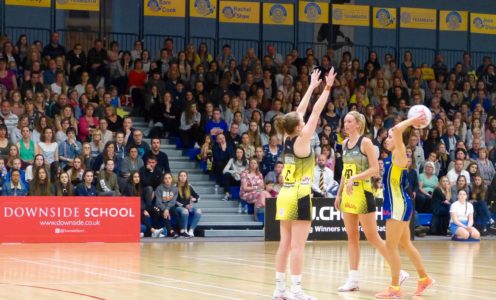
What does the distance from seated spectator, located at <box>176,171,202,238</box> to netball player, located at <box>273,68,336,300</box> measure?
442 inches

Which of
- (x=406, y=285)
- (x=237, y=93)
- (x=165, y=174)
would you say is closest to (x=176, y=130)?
(x=237, y=93)

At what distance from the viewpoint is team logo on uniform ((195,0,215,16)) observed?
29.5m

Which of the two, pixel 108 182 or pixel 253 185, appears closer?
pixel 108 182

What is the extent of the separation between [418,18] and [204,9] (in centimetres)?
715

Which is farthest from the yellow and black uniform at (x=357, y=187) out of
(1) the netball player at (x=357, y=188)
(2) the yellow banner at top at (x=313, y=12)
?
(2) the yellow banner at top at (x=313, y=12)

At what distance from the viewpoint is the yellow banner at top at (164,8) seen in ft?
94.2

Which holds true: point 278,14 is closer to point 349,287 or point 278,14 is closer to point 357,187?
point 357,187

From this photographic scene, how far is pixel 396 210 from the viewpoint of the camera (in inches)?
473

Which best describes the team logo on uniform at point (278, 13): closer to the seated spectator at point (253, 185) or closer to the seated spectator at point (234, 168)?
the seated spectator at point (234, 168)

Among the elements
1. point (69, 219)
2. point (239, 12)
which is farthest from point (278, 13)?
point (69, 219)

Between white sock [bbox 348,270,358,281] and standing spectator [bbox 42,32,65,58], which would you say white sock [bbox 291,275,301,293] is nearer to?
white sock [bbox 348,270,358,281]

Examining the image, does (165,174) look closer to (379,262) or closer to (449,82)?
(379,262)

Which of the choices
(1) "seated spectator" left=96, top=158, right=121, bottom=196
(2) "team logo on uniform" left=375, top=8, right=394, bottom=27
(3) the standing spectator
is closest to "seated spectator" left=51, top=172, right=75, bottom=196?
(1) "seated spectator" left=96, top=158, right=121, bottom=196

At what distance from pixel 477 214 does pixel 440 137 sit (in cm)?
325
